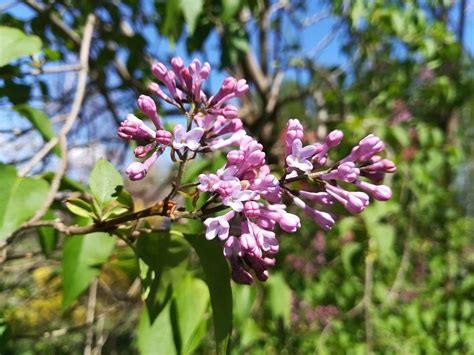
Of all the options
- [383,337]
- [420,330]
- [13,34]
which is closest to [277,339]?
[383,337]

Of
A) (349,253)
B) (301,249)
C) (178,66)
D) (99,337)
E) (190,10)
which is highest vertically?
(190,10)

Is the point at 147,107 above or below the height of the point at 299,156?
above

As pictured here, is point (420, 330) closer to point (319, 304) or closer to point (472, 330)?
point (472, 330)

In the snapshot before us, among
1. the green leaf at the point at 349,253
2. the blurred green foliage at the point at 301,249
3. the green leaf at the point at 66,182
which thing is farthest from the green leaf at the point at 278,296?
the green leaf at the point at 66,182

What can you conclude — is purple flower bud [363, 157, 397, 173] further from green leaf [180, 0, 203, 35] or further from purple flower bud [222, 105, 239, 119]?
green leaf [180, 0, 203, 35]

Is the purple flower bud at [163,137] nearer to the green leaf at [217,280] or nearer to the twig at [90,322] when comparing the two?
the green leaf at [217,280]

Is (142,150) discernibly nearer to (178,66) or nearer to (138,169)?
(138,169)

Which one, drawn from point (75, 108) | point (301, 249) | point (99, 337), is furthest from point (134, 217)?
point (301, 249)
